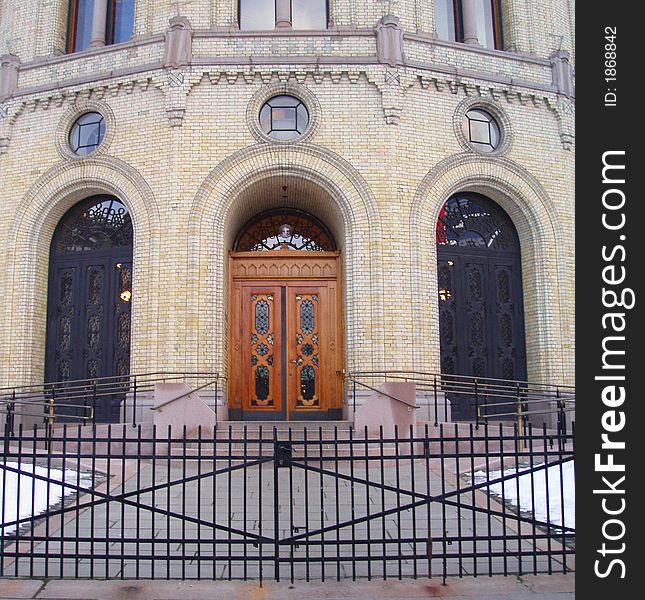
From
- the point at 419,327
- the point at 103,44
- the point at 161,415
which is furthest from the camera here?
the point at 103,44

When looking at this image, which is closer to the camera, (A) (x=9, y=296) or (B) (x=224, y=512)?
(B) (x=224, y=512)

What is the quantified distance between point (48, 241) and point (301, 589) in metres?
11.9

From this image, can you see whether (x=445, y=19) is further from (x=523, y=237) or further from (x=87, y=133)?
(x=87, y=133)

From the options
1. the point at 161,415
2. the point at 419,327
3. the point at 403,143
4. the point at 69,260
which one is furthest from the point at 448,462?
the point at 69,260

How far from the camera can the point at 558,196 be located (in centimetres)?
1440

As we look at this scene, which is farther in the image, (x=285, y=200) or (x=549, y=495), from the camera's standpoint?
(x=285, y=200)

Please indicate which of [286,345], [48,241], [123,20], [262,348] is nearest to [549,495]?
[286,345]

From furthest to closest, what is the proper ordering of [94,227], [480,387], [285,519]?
1. [94,227]
2. [480,387]
3. [285,519]

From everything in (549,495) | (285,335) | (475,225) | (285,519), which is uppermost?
(475,225)

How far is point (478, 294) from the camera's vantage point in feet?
46.8

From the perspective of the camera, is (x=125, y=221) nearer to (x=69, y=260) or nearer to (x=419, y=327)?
(x=69, y=260)

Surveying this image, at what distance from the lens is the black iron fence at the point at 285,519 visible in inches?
202

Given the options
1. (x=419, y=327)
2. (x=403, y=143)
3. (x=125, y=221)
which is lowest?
(x=419, y=327)

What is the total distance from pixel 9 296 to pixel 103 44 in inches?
251
